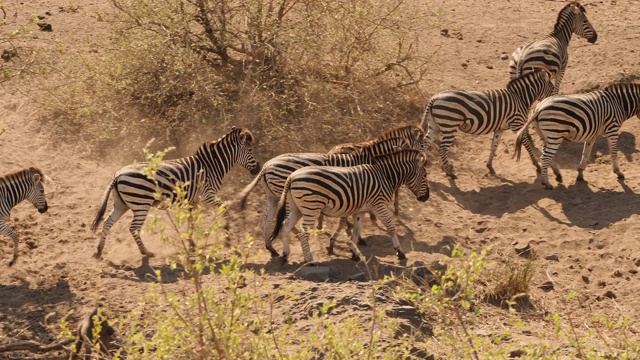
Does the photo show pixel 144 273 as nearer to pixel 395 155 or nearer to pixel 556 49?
pixel 395 155

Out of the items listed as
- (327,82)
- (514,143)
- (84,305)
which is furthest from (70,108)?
(514,143)

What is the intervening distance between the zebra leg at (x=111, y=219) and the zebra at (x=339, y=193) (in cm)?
190

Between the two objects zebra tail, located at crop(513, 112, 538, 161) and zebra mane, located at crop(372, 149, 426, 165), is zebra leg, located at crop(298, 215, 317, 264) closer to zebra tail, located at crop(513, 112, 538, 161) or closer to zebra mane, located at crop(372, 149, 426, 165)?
zebra mane, located at crop(372, 149, 426, 165)

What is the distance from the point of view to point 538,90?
15562mm

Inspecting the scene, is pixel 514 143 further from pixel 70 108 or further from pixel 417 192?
pixel 70 108

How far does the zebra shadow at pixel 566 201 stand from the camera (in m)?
13.3

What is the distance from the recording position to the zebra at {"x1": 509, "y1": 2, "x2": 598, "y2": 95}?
16703 millimetres

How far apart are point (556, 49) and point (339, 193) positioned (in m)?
6.73

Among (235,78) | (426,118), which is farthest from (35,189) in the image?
(426,118)

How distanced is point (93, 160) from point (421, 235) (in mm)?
4988

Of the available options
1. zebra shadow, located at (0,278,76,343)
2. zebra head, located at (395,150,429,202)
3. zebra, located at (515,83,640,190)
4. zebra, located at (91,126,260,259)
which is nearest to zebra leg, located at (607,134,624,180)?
zebra, located at (515,83,640,190)

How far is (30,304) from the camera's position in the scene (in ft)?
36.4

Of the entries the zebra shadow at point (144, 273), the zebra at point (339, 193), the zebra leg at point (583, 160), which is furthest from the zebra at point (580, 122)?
the zebra shadow at point (144, 273)

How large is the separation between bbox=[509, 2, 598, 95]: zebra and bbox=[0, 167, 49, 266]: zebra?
8095mm
